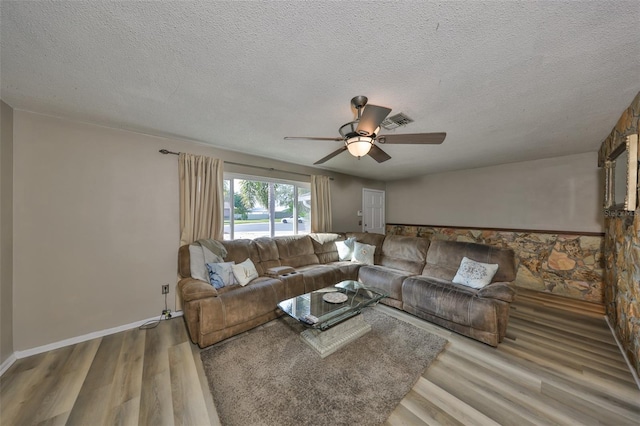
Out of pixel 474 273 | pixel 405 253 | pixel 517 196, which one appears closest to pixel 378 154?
pixel 474 273

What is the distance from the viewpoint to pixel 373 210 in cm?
615

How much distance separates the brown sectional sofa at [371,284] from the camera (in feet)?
7.48

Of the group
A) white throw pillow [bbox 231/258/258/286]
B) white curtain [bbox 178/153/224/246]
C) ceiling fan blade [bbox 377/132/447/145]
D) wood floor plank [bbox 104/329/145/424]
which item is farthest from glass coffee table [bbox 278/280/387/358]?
ceiling fan blade [bbox 377/132/447/145]

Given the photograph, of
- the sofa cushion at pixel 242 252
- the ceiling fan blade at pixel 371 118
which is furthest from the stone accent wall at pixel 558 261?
the sofa cushion at pixel 242 252

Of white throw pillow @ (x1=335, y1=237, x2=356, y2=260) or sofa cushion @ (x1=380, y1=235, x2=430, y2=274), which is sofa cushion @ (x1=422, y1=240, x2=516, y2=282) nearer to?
sofa cushion @ (x1=380, y1=235, x2=430, y2=274)

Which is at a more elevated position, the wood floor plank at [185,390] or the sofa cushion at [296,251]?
the sofa cushion at [296,251]

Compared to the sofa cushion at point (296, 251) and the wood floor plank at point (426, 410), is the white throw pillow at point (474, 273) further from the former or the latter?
the sofa cushion at point (296, 251)

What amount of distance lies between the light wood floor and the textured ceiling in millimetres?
A: 2386

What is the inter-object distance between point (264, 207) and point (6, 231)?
9.06 feet

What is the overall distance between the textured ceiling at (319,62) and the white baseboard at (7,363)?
7.69 ft

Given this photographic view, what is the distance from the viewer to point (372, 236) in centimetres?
440

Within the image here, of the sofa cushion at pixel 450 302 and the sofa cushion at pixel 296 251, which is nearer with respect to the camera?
the sofa cushion at pixel 450 302

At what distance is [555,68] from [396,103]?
1.03m

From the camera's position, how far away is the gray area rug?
1.51 m
